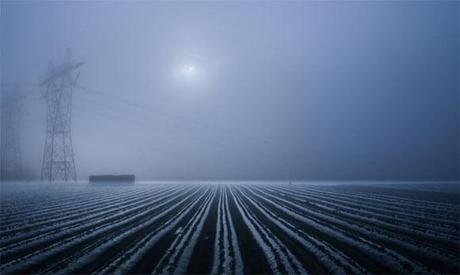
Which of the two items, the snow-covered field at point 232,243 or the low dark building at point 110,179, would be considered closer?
the snow-covered field at point 232,243

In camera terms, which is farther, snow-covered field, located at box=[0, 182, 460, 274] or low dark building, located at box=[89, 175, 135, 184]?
low dark building, located at box=[89, 175, 135, 184]

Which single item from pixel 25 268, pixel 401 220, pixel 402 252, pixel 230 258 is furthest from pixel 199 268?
pixel 401 220

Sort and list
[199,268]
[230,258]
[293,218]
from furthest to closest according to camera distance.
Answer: [293,218], [230,258], [199,268]

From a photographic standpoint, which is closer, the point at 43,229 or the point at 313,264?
the point at 313,264

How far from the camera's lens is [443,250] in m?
A: 5.64

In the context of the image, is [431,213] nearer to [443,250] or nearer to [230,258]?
[443,250]

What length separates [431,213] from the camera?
34.6 feet

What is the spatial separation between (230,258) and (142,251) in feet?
6.39

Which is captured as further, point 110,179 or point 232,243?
point 110,179

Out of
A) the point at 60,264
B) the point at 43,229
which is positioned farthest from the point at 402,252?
the point at 43,229

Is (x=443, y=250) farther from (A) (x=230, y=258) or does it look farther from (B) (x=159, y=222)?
(B) (x=159, y=222)

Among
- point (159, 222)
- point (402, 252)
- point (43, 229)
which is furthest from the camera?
point (159, 222)

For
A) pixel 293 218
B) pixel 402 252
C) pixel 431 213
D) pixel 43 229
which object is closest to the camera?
pixel 402 252

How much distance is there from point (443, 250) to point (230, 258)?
475 cm
